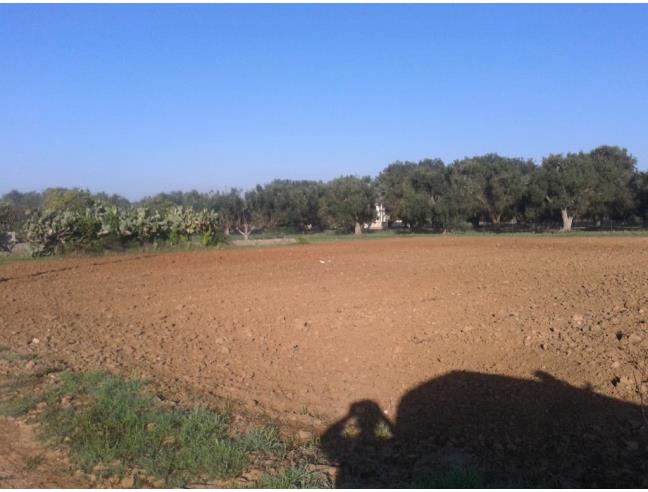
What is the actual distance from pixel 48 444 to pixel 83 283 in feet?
44.6

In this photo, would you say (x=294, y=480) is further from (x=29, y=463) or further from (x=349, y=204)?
(x=349, y=204)

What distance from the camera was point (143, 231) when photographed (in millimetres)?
33875

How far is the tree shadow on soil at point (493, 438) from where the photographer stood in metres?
5.21

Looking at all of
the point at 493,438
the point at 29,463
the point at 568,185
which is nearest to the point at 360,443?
the point at 493,438

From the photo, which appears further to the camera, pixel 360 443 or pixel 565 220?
pixel 565 220

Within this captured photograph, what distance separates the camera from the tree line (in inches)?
2221

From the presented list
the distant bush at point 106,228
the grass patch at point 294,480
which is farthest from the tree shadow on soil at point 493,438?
the distant bush at point 106,228

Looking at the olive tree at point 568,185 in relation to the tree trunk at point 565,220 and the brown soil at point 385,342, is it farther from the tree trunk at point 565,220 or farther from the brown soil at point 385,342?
the brown soil at point 385,342

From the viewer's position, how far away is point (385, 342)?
30.8 feet

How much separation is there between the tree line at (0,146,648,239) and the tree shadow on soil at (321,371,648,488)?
43006mm

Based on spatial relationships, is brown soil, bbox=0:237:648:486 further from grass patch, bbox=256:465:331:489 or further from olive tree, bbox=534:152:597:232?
olive tree, bbox=534:152:597:232

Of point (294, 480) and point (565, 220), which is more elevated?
point (565, 220)

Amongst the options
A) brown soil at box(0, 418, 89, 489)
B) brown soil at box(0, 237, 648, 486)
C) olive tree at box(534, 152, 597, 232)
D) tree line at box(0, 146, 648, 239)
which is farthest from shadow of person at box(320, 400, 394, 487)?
olive tree at box(534, 152, 597, 232)

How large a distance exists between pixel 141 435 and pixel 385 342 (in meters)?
4.58
